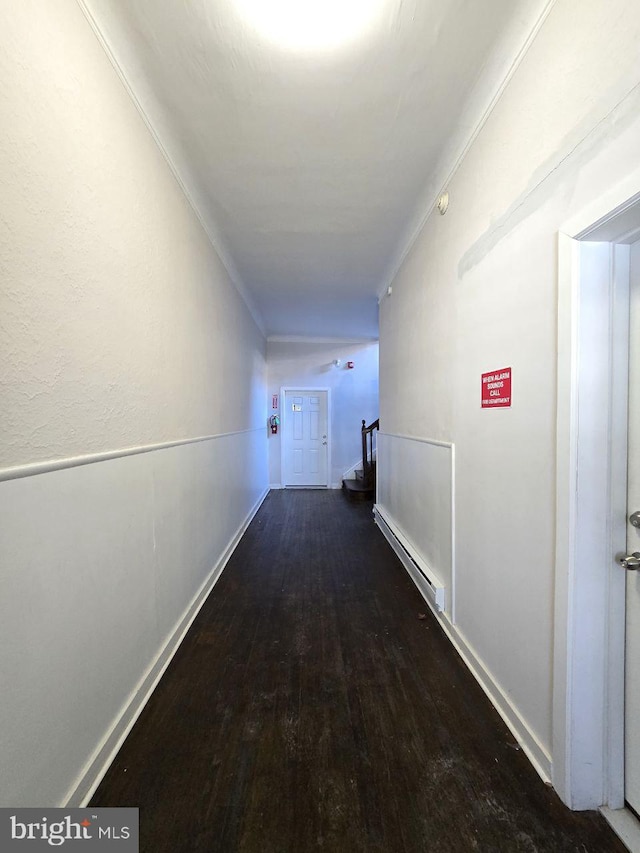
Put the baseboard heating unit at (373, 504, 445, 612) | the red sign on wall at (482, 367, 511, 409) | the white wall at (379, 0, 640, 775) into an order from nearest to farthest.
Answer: the white wall at (379, 0, 640, 775) → the red sign on wall at (482, 367, 511, 409) → the baseboard heating unit at (373, 504, 445, 612)

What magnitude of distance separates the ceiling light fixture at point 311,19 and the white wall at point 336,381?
207 inches

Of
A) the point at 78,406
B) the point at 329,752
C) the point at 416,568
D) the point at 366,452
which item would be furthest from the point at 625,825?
the point at 366,452

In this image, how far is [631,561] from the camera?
105 centimetres

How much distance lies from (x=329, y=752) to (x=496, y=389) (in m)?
1.63

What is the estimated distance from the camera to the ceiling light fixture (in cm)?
127

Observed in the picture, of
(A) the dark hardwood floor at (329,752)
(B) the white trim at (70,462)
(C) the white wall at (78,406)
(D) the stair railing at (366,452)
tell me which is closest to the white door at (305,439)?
(D) the stair railing at (366,452)

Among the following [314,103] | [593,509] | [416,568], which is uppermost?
[314,103]

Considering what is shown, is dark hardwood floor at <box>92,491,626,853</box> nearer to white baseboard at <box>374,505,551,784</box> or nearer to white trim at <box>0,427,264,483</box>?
white baseboard at <box>374,505,551,784</box>

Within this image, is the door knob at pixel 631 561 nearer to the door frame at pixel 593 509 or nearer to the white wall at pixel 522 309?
the door frame at pixel 593 509

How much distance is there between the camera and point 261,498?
→ 5.58m

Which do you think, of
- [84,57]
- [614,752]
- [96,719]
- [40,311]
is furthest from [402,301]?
Result: [96,719]

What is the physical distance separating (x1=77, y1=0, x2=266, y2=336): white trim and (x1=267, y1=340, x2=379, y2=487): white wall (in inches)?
88.8

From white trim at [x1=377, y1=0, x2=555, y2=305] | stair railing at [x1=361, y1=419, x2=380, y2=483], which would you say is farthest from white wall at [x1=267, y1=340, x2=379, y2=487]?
white trim at [x1=377, y1=0, x2=555, y2=305]

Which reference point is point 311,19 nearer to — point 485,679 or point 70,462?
point 70,462
